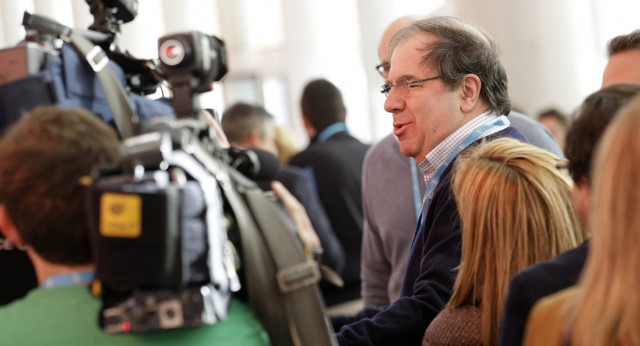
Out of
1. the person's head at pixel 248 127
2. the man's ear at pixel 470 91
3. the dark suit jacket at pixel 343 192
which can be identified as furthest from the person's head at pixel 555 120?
the man's ear at pixel 470 91

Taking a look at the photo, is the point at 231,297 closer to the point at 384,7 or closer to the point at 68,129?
the point at 68,129

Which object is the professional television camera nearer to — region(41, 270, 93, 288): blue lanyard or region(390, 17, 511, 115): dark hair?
region(41, 270, 93, 288): blue lanyard

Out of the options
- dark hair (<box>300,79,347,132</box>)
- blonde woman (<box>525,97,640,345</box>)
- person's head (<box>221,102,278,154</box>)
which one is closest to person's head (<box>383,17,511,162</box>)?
blonde woman (<box>525,97,640,345</box>)

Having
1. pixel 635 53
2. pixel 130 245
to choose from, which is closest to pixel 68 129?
pixel 130 245

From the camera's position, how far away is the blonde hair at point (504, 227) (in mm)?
2496

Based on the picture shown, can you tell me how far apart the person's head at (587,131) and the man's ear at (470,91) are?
1.23 meters

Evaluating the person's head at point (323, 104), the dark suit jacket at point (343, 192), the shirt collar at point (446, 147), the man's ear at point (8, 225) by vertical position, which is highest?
the man's ear at point (8, 225)

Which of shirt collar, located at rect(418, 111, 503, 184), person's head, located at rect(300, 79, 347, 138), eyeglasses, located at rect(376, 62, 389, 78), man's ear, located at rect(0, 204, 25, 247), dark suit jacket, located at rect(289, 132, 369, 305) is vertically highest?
eyeglasses, located at rect(376, 62, 389, 78)

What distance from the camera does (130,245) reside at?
195 centimetres

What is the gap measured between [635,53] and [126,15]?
162 cm

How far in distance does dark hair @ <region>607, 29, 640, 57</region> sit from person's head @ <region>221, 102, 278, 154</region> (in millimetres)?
2715

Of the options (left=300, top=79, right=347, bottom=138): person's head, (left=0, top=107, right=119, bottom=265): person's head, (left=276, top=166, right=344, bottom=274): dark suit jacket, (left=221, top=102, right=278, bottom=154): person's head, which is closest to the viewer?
(left=0, top=107, right=119, bottom=265): person's head

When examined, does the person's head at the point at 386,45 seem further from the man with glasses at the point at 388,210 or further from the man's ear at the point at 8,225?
the man's ear at the point at 8,225

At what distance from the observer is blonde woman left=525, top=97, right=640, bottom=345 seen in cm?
177
